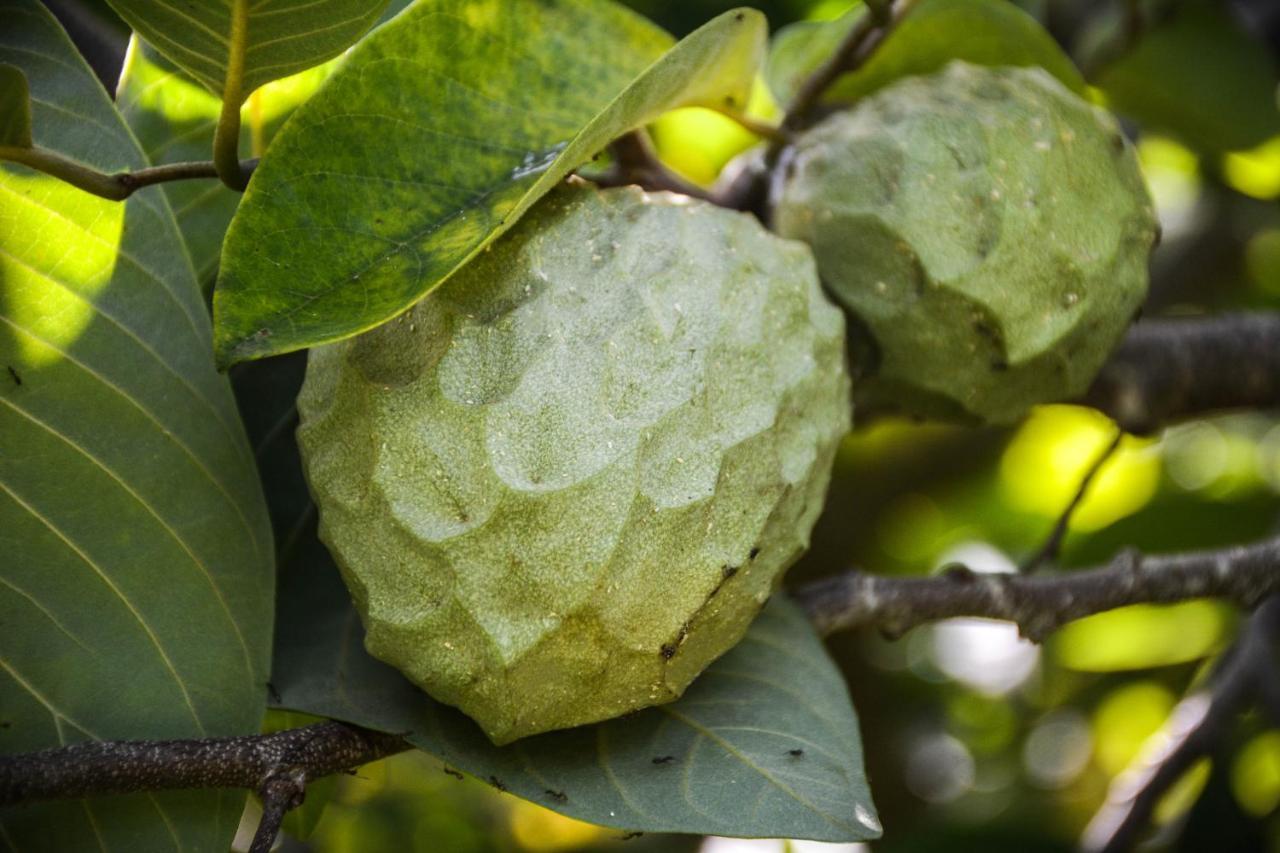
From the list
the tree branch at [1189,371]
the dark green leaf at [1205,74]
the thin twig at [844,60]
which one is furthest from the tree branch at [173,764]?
the dark green leaf at [1205,74]

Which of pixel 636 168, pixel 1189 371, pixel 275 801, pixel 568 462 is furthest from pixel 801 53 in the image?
pixel 275 801

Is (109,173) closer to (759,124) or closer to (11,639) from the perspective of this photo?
(11,639)

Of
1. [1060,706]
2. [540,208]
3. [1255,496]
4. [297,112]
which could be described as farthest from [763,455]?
[1060,706]

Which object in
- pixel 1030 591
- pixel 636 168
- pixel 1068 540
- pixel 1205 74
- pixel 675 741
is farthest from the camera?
pixel 1068 540

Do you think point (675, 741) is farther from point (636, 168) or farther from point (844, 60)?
point (844, 60)

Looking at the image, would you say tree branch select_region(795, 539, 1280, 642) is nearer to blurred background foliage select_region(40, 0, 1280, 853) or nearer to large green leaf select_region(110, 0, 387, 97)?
blurred background foliage select_region(40, 0, 1280, 853)

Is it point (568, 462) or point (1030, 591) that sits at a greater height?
point (568, 462)
